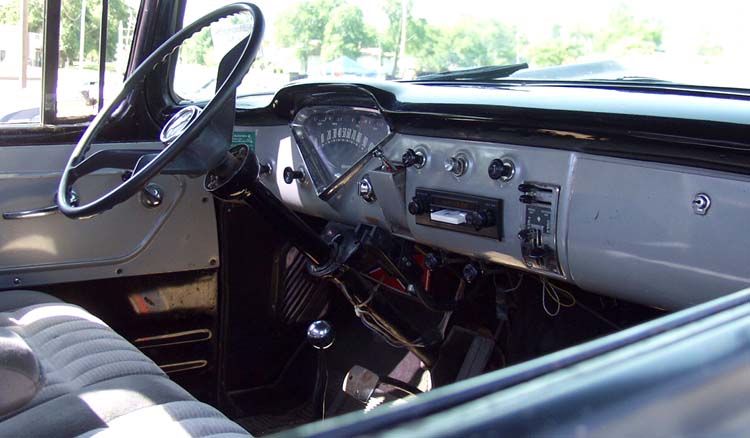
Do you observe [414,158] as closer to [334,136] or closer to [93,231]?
[334,136]

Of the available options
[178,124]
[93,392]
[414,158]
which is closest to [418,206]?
[414,158]

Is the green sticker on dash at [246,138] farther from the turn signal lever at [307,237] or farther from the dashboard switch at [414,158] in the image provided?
the dashboard switch at [414,158]

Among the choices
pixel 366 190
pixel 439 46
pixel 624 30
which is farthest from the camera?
pixel 624 30

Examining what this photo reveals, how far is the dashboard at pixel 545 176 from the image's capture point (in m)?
1.56

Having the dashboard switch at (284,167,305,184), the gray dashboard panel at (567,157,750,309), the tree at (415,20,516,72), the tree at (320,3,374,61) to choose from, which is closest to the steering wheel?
the dashboard switch at (284,167,305,184)

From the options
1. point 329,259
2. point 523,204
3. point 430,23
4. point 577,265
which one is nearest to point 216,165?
point 329,259

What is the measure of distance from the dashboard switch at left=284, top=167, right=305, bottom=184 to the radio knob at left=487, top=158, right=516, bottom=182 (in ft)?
2.39

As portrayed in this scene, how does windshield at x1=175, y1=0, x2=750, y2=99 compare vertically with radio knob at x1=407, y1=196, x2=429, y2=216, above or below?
above

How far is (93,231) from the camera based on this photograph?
2.48 meters

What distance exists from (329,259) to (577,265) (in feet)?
2.17

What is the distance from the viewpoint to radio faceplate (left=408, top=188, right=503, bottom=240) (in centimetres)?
195

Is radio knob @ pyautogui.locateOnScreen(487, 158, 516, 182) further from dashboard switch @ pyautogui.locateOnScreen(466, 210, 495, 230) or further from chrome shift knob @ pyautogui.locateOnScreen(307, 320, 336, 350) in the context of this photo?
chrome shift knob @ pyautogui.locateOnScreen(307, 320, 336, 350)

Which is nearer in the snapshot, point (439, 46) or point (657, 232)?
point (657, 232)

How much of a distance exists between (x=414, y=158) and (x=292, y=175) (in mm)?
524
